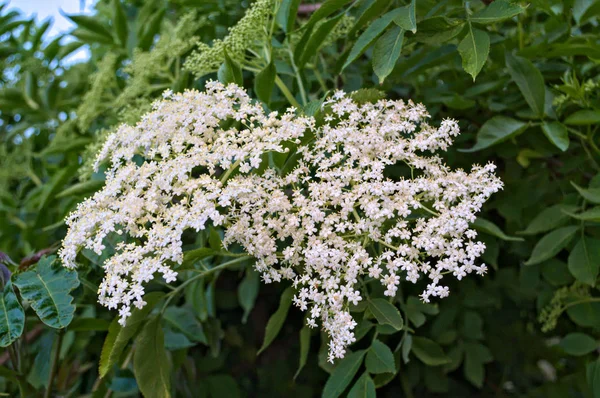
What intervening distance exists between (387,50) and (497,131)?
263mm

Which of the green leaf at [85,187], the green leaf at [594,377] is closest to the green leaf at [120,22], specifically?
the green leaf at [85,187]

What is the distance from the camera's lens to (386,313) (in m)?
0.78

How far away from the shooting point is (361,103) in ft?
2.82

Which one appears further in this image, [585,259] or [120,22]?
[120,22]

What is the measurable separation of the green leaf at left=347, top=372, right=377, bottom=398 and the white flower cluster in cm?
11

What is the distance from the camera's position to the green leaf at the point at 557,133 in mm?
953

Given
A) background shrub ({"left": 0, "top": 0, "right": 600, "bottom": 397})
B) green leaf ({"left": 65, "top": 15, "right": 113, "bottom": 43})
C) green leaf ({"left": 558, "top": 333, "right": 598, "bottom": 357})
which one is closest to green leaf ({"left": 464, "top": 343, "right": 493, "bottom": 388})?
background shrub ({"left": 0, "top": 0, "right": 600, "bottom": 397})

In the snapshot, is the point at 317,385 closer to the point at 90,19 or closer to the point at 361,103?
the point at 361,103

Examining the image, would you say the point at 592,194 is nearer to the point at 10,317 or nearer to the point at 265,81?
the point at 265,81

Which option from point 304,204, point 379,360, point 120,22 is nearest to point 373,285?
point 379,360

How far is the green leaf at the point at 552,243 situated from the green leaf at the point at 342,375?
32 centimetres

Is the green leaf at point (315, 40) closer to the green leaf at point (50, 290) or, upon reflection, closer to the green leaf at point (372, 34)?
the green leaf at point (372, 34)

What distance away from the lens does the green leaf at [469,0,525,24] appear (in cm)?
82

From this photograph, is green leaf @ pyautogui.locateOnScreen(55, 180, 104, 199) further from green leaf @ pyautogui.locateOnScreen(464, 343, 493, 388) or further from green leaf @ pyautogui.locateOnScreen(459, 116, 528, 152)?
green leaf @ pyautogui.locateOnScreen(464, 343, 493, 388)
